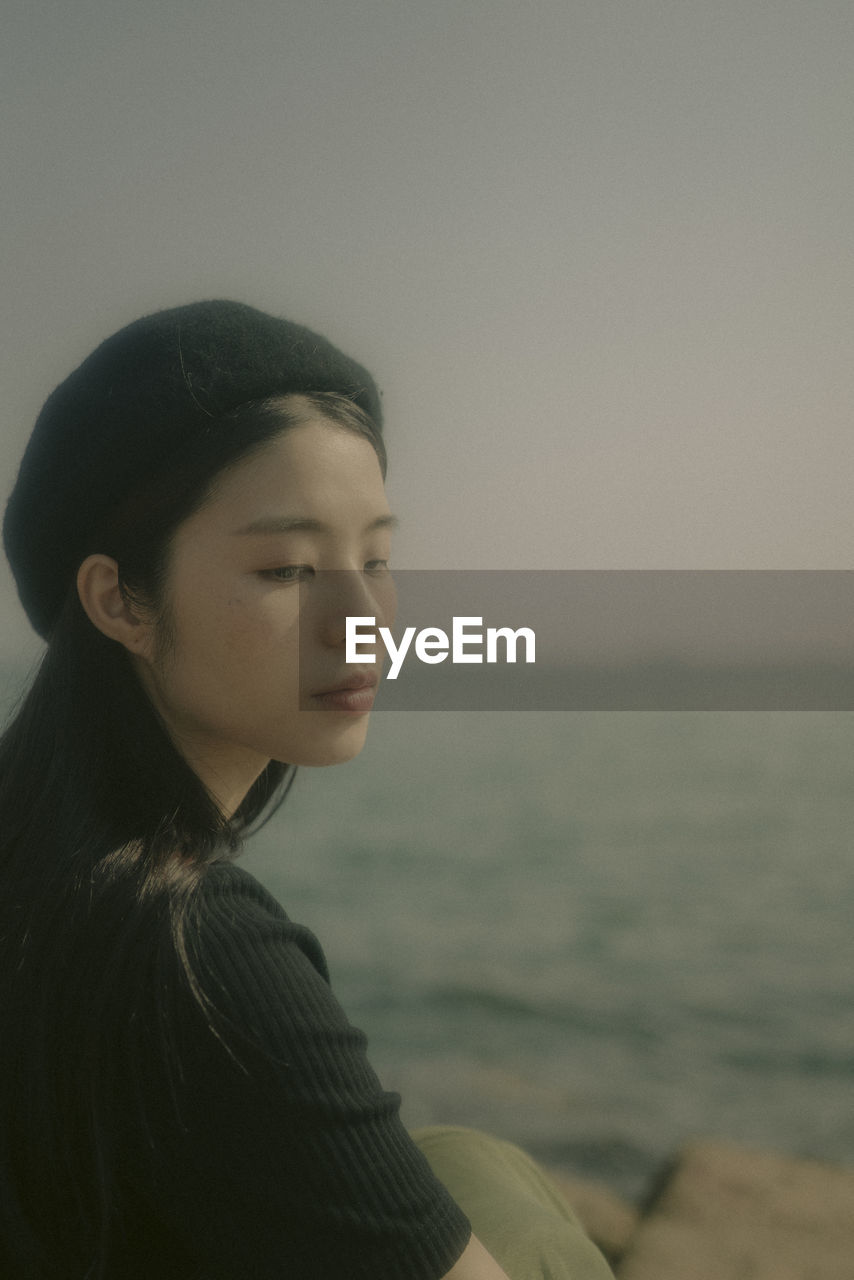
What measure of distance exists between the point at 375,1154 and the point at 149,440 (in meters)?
0.90

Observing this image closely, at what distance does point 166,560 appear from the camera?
148 cm

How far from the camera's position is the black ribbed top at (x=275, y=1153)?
1097 millimetres

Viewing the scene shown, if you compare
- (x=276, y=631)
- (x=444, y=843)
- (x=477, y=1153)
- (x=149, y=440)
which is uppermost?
(x=444, y=843)

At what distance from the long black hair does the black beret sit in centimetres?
3

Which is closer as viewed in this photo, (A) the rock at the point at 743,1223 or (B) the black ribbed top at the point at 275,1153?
(B) the black ribbed top at the point at 275,1153

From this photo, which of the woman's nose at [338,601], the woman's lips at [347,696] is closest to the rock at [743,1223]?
the woman's lips at [347,696]

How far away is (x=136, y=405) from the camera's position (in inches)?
58.3

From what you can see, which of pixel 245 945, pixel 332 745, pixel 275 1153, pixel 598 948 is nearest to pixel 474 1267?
pixel 275 1153

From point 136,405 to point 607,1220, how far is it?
10.6 feet

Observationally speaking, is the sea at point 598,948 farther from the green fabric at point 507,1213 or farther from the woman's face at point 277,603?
the green fabric at point 507,1213

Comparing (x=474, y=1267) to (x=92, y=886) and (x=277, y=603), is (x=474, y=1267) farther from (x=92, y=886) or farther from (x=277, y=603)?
(x=277, y=603)

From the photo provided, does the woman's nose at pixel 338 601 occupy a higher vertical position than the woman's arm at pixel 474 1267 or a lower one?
higher

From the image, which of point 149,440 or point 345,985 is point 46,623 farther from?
point 345,985

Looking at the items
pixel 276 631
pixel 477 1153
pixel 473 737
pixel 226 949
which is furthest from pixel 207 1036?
pixel 473 737
